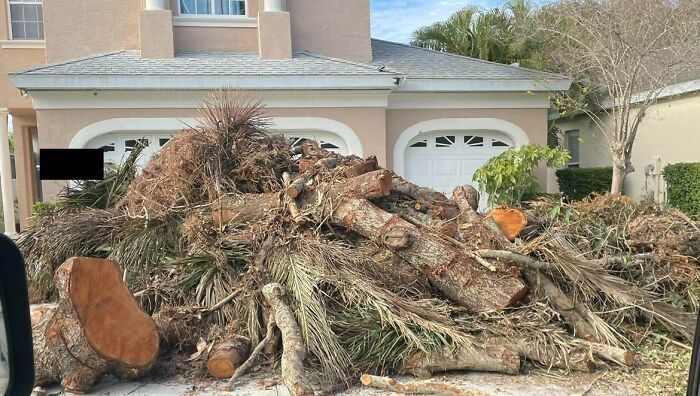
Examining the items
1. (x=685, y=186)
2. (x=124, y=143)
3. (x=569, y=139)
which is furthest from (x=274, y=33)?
(x=569, y=139)

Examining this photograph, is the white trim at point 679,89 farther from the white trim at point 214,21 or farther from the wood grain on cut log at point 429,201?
the white trim at point 214,21

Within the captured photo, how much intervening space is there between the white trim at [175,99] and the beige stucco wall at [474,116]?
0.70 meters

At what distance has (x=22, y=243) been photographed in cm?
664

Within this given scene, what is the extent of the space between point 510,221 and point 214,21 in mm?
9342

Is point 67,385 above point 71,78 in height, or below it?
below

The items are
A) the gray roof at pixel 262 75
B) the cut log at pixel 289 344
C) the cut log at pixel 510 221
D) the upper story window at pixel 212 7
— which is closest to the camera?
the cut log at pixel 289 344

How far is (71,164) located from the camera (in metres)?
8.92

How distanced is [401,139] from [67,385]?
872cm

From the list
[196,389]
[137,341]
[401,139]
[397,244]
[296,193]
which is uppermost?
[401,139]

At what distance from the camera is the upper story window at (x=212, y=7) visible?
40.0 feet

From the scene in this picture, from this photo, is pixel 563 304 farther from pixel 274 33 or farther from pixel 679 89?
pixel 679 89

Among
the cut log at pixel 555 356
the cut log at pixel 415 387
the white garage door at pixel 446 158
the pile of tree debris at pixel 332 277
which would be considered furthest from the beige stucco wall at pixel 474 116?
the cut log at pixel 415 387

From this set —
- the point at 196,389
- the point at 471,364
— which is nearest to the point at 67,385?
the point at 196,389

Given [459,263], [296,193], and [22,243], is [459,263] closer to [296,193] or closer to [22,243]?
[296,193]
